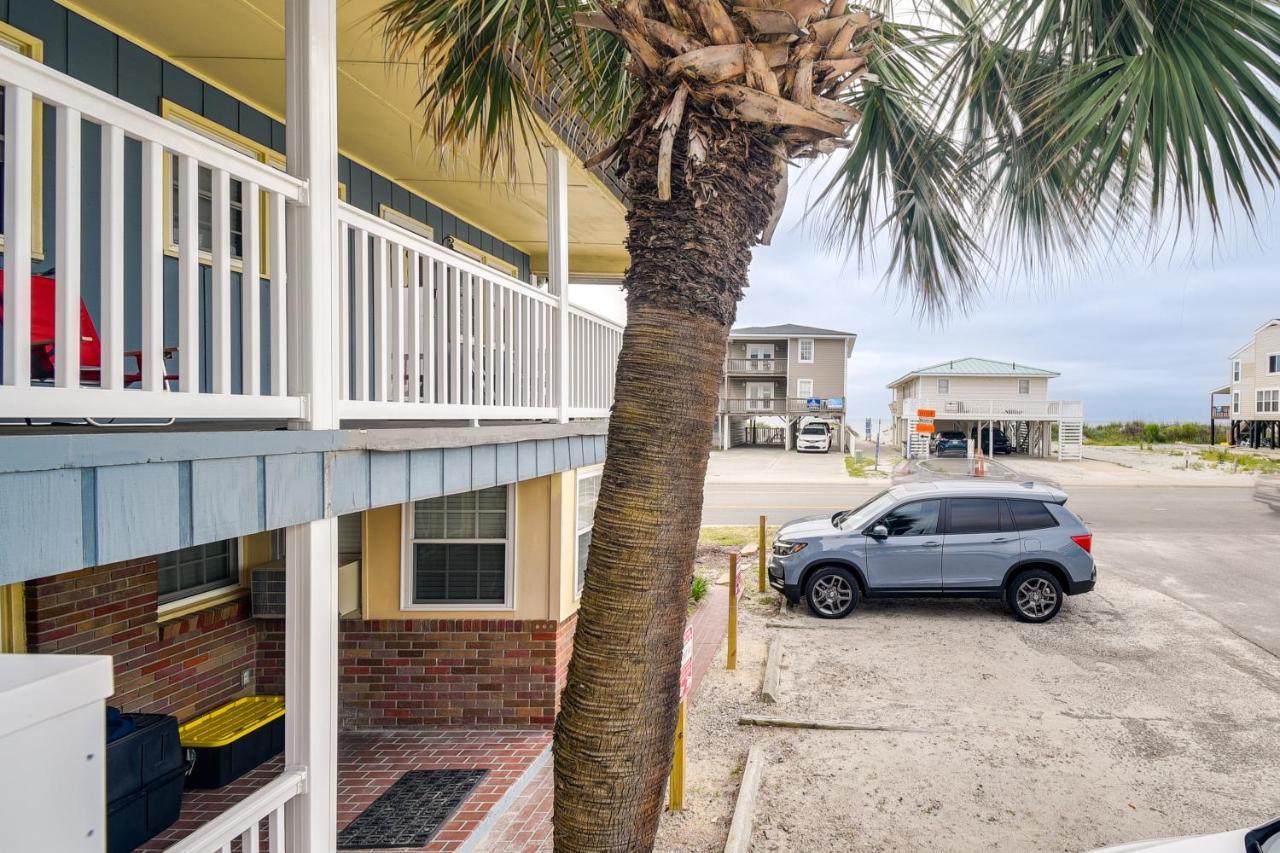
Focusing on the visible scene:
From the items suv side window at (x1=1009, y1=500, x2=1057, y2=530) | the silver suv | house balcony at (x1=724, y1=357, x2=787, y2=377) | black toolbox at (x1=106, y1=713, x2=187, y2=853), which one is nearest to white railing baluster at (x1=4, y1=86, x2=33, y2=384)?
black toolbox at (x1=106, y1=713, x2=187, y2=853)

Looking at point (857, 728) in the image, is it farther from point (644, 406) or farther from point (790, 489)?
point (790, 489)

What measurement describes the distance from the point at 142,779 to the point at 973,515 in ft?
31.0

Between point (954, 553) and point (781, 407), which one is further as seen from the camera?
point (781, 407)

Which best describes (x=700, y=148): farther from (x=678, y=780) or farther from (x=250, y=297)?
(x=678, y=780)

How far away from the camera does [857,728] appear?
672 centimetres

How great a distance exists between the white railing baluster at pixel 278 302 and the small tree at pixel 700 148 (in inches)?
46.3

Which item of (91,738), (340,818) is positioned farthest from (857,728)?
(91,738)

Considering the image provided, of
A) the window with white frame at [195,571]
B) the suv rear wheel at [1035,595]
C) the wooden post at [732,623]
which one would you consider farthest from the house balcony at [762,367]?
the window with white frame at [195,571]

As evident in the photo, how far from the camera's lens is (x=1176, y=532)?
55.0 ft

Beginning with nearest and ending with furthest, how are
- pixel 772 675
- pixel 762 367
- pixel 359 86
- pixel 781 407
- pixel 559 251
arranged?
pixel 359 86
pixel 559 251
pixel 772 675
pixel 781 407
pixel 762 367

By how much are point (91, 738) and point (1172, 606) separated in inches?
512

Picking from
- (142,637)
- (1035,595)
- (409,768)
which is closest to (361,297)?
(142,637)

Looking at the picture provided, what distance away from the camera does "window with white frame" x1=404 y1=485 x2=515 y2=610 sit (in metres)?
6.87

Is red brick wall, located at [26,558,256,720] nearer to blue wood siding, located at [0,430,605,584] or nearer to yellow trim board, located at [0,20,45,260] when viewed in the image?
yellow trim board, located at [0,20,45,260]
